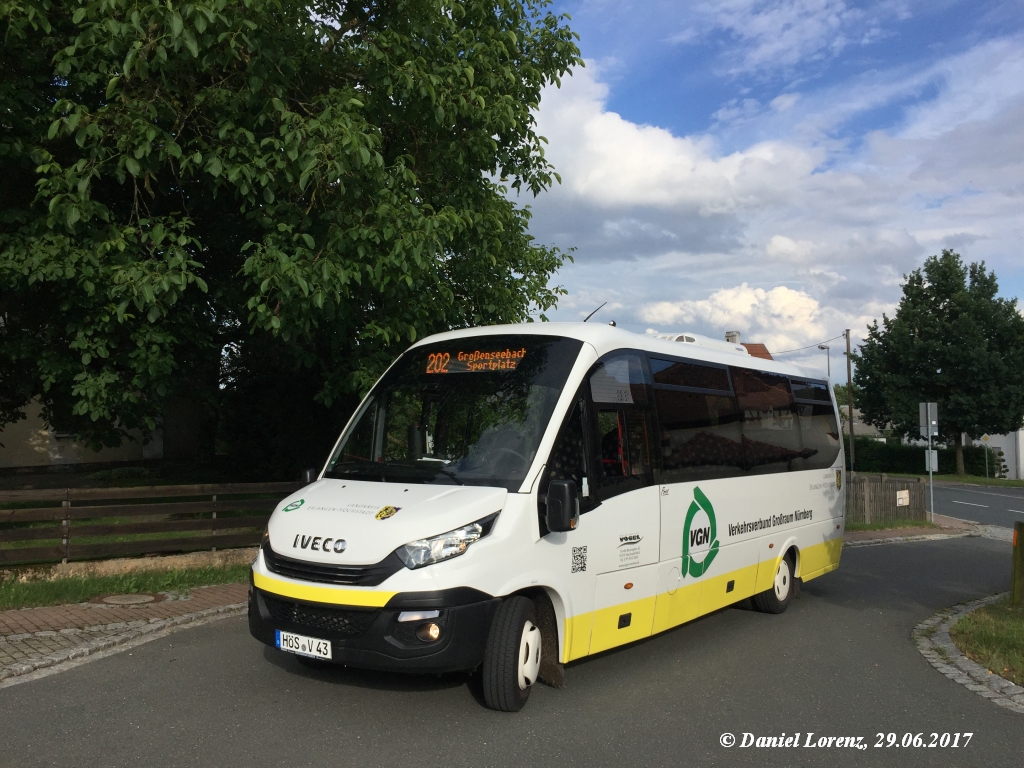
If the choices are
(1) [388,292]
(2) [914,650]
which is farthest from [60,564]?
(2) [914,650]

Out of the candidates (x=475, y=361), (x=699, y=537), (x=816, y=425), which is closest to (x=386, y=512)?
(x=475, y=361)

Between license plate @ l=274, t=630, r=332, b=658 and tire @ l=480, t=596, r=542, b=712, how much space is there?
3.24 ft

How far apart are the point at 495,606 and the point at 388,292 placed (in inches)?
206

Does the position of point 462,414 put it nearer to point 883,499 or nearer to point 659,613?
point 659,613

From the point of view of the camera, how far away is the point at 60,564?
33.7 ft

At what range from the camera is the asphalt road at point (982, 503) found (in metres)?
28.2

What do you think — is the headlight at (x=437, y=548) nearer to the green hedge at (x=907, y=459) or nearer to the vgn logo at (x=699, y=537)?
the vgn logo at (x=699, y=537)

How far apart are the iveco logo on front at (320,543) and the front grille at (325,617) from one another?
0.35m

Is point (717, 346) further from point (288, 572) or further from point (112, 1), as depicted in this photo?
point (112, 1)

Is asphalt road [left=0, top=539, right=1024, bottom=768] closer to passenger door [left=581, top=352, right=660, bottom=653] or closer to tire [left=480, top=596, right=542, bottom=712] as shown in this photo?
tire [left=480, top=596, right=542, bottom=712]

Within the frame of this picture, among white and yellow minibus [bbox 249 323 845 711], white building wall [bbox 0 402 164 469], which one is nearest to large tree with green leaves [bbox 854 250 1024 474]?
white building wall [bbox 0 402 164 469]

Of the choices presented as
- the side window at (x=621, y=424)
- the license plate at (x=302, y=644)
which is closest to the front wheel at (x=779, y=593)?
the side window at (x=621, y=424)

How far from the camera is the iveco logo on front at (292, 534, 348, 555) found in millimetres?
5570

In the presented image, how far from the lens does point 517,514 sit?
5.77m
